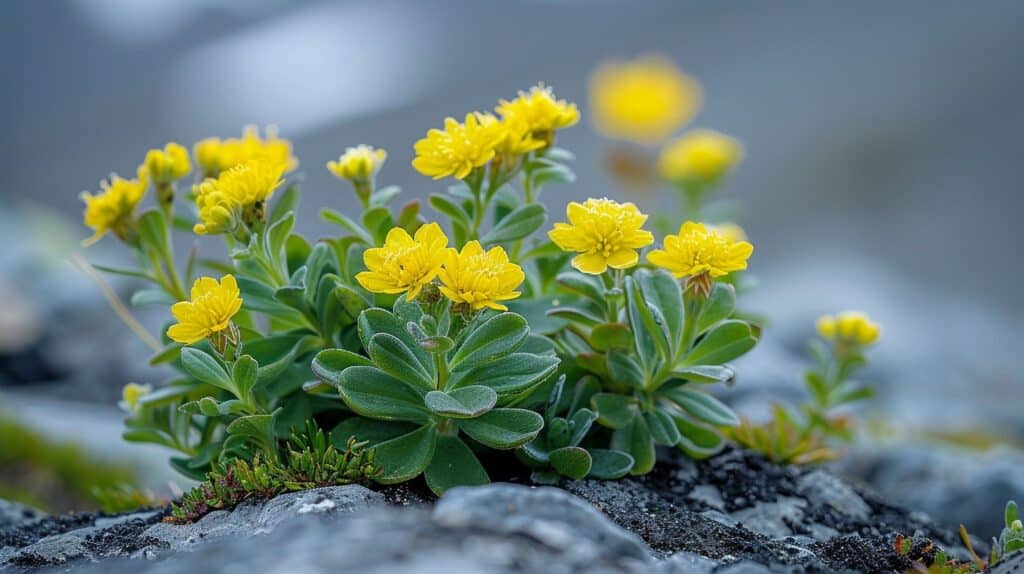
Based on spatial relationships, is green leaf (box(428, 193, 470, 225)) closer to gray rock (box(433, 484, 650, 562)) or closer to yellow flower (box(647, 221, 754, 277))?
yellow flower (box(647, 221, 754, 277))

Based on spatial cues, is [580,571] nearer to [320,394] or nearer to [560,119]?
[320,394]

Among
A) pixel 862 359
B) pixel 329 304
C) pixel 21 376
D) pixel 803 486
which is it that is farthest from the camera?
pixel 21 376

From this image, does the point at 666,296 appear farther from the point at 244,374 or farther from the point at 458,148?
the point at 244,374

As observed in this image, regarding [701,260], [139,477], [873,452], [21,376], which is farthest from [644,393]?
[21,376]

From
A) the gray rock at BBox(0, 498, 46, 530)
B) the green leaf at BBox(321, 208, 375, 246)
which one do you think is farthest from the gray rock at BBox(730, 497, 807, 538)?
the gray rock at BBox(0, 498, 46, 530)

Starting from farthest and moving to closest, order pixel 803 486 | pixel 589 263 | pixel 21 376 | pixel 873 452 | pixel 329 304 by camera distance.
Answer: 1. pixel 21 376
2. pixel 873 452
3. pixel 803 486
4. pixel 329 304
5. pixel 589 263

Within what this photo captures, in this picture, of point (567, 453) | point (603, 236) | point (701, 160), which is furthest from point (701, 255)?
point (701, 160)
